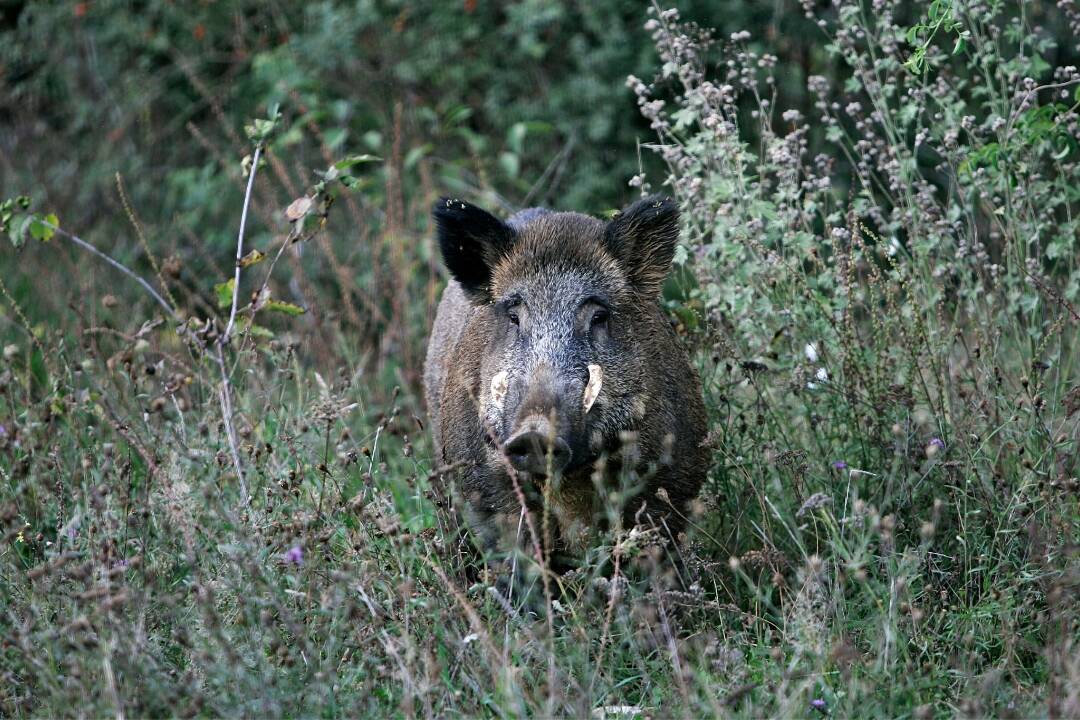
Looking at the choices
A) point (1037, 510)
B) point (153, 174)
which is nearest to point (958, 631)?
point (1037, 510)

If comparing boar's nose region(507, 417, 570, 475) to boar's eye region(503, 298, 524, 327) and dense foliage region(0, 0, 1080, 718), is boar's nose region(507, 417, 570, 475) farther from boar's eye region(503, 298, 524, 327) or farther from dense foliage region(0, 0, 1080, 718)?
boar's eye region(503, 298, 524, 327)

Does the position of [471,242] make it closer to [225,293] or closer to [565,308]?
[565,308]

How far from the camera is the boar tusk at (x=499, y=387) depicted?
413 centimetres

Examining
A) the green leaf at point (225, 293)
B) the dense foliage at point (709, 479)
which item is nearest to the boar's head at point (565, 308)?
the dense foliage at point (709, 479)

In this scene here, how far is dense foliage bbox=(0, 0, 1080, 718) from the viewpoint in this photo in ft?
10.5

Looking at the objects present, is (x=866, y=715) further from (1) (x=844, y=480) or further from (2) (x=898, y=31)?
(2) (x=898, y=31)

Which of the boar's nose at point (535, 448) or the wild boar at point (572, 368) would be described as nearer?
the boar's nose at point (535, 448)

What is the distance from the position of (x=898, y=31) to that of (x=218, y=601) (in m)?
3.09

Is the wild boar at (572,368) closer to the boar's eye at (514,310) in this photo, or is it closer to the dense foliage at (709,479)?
the boar's eye at (514,310)

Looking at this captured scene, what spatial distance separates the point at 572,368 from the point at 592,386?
3.4 inches

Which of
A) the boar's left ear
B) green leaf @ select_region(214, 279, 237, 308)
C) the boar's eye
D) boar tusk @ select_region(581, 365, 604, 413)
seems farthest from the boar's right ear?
green leaf @ select_region(214, 279, 237, 308)

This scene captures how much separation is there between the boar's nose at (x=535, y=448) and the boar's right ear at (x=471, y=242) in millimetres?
1026

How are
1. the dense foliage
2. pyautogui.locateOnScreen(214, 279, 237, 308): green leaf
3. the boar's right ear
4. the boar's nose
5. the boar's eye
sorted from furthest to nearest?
pyautogui.locateOnScreen(214, 279, 237, 308): green leaf
the boar's right ear
the boar's eye
the boar's nose
the dense foliage

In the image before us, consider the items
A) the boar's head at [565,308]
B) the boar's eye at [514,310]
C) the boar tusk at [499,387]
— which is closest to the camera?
the boar's head at [565,308]
